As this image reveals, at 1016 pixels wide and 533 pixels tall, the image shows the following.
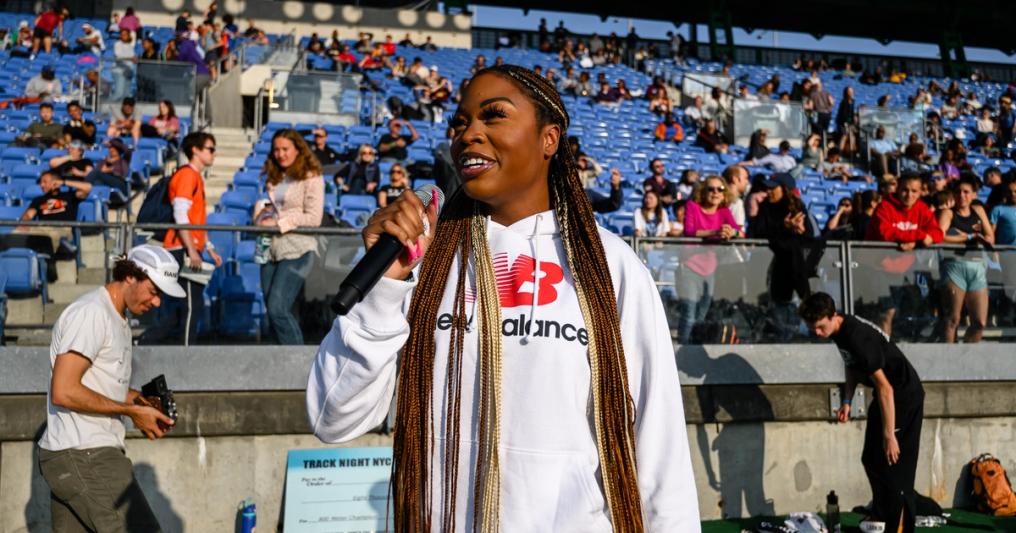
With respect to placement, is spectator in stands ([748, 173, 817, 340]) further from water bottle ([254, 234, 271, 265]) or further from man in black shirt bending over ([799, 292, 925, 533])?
water bottle ([254, 234, 271, 265])

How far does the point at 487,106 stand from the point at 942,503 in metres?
7.03

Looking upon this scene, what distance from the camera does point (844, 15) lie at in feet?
117

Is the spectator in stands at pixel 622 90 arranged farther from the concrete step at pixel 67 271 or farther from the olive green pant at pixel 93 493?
the olive green pant at pixel 93 493

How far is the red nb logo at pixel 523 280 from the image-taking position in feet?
6.91

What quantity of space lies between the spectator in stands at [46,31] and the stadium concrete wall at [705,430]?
15310 millimetres

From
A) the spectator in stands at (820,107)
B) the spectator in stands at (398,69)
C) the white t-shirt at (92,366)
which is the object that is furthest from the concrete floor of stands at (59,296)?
the spectator in stands at (820,107)

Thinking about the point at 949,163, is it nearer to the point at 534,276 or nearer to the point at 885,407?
the point at 885,407

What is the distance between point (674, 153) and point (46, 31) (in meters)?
13.6

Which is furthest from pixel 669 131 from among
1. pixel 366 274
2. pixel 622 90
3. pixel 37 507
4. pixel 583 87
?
pixel 366 274

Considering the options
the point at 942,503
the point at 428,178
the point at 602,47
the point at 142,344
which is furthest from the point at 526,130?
the point at 602,47

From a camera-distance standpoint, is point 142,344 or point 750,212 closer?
point 142,344

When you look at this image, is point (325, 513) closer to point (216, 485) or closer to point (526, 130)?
point (216, 485)

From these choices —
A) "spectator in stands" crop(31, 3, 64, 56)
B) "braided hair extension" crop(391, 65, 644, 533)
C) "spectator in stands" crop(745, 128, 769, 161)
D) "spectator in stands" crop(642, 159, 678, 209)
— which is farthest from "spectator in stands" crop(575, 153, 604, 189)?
"spectator in stands" crop(31, 3, 64, 56)

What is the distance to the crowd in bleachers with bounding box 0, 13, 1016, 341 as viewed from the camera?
7.73m
